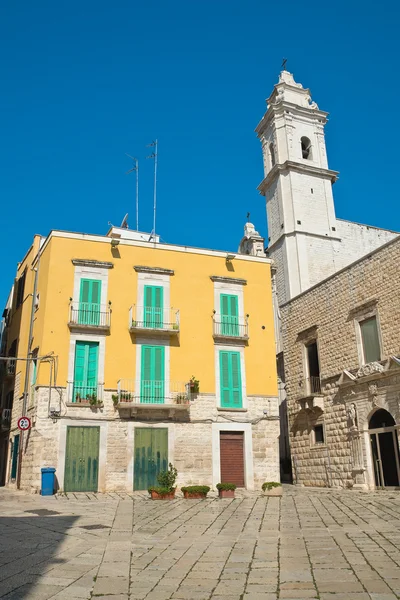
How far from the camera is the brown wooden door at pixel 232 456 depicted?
20.3 metres

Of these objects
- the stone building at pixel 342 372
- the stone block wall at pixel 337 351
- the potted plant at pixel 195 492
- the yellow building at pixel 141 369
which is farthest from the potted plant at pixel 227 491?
the stone block wall at pixel 337 351

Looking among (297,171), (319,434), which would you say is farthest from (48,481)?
(297,171)

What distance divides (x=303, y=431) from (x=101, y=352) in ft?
32.8

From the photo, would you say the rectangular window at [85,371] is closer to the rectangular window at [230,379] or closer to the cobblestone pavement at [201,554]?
the rectangular window at [230,379]

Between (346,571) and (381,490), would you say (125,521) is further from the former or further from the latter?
(381,490)

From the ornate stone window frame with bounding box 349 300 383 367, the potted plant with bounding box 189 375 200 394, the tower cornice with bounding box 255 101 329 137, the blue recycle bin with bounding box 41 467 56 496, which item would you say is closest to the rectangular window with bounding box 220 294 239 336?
the potted plant with bounding box 189 375 200 394

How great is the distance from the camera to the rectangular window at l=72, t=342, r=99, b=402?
1933 cm

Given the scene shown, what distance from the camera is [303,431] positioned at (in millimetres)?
23531

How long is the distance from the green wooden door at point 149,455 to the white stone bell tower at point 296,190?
1838cm

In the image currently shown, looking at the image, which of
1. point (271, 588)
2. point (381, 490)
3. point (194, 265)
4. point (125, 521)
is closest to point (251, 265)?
point (194, 265)

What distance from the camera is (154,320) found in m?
21.1

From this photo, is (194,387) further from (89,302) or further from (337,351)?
(337,351)

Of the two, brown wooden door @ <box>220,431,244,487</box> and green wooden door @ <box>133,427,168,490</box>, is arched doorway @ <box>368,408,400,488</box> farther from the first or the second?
green wooden door @ <box>133,427,168,490</box>

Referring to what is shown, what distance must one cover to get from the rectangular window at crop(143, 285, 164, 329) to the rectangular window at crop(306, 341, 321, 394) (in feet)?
24.3
